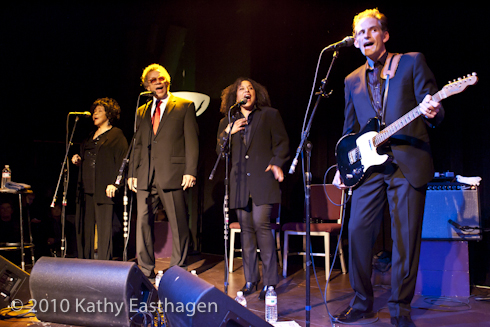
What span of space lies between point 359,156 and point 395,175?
25 centimetres

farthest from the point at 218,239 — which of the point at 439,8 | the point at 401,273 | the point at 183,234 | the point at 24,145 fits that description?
the point at 439,8

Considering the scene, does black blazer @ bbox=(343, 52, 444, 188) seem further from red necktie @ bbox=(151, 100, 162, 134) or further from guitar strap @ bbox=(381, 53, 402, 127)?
red necktie @ bbox=(151, 100, 162, 134)

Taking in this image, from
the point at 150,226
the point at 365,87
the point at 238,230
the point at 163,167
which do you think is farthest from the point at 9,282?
the point at 365,87

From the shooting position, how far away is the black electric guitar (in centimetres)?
227

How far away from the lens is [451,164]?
3875 millimetres

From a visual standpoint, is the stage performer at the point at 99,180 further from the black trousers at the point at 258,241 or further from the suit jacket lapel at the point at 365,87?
the suit jacket lapel at the point at 365,87

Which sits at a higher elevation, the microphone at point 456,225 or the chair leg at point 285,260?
the microphone at point 456,225

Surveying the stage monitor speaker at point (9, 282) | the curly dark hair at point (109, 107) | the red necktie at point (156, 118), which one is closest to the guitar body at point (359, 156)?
the red necktie at point (156, 118)

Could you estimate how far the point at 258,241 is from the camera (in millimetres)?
3205

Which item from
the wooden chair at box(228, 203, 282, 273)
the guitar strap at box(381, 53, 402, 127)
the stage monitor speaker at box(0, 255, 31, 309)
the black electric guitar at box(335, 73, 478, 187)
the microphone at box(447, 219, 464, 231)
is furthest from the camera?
the wooden chair at box(228, 203, 282, 273)

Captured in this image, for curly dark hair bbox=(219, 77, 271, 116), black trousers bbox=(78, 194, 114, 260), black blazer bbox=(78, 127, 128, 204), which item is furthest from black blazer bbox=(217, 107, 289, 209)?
black trousers bbox=(78, 194, 114, 260)

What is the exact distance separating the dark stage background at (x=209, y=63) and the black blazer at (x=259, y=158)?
1.74m

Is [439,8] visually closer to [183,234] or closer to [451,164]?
[451,164]

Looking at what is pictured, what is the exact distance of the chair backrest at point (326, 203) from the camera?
182 inches
